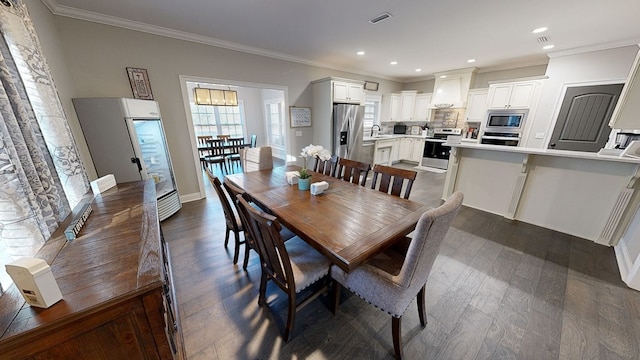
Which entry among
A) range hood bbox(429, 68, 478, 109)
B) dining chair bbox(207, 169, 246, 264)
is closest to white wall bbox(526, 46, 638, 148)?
range hood bbox(429, 68, 478, 109)

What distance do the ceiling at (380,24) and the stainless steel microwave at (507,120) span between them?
1.06 metres

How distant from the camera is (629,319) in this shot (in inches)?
57.8

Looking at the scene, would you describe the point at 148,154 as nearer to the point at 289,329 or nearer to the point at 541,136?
the point at 289,329

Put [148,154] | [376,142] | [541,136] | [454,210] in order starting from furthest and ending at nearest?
1. [376,142]
2. [541,136]
3. [148,154]
4. [454,210]

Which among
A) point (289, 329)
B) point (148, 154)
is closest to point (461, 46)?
point (289, 329)

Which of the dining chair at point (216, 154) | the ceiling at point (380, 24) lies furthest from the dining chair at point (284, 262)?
the dining chair at point (216, 154)

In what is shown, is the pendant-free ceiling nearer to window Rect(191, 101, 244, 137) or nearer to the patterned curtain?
window Rect(191, 101, 244, 137)

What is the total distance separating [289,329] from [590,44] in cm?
583

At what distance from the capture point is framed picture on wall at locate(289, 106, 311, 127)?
172 inches

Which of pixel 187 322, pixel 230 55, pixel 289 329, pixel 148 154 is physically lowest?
pixel 187 322

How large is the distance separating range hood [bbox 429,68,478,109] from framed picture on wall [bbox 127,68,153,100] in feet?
20.4

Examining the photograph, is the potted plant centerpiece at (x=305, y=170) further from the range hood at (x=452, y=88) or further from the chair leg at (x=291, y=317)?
the range hood at (x=452, y=88)

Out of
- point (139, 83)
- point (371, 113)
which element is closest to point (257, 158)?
point (139, 83)

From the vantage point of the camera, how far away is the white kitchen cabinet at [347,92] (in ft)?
14.3
